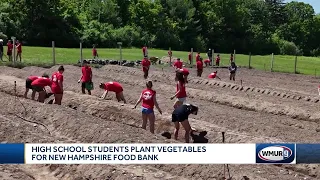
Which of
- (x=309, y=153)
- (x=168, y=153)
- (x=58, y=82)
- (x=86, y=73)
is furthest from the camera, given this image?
(x=86, y=73)

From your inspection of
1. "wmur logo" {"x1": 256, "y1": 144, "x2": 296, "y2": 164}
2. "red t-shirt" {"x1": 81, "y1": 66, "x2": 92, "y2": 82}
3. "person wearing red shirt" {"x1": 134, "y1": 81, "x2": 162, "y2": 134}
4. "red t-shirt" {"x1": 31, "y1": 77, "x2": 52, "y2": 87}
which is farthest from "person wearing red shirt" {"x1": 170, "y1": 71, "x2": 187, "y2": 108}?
"wmur logo" {"x1": 256, "y1": 144, "x2": 296, "y2": 164}

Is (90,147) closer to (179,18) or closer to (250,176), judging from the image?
(250,176)

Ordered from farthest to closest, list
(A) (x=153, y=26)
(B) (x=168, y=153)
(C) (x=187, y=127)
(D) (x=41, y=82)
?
(A) (x=153, y=26)
(D) (x=41, y=82)
(C) (x=187, y=127)
(B) (x=168, y=153)

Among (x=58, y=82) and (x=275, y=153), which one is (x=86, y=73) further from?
(x=275, y=153)

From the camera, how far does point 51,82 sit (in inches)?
697

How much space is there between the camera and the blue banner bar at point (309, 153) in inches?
316

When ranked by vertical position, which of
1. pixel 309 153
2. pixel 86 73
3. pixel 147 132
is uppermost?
pixel 86 73

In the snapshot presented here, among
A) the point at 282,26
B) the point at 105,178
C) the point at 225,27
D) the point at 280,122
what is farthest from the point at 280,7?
the point at 105,178

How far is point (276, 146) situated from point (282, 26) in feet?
347

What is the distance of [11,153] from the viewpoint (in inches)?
310

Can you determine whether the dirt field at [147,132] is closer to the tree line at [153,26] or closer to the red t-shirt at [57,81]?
the red t-shirt at [57,81]

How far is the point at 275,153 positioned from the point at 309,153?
53 cm

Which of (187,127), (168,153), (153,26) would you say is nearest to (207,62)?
(187,127)

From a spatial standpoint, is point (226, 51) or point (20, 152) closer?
point (20, 152)
